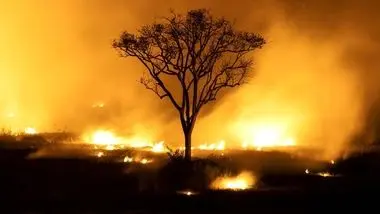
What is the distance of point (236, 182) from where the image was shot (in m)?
36.6

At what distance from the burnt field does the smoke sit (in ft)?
23.1

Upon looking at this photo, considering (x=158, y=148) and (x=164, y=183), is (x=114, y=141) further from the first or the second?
(x=164, y=183)

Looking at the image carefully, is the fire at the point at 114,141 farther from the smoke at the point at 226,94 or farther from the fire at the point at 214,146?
the fire at the point at 214,146

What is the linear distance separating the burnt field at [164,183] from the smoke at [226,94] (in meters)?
7.05

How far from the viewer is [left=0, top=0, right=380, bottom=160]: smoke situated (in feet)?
207

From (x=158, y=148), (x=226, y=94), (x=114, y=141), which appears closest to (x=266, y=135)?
(x=158, y=148)

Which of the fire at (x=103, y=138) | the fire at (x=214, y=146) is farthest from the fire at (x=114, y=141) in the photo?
the fire at (x=214, y=146)

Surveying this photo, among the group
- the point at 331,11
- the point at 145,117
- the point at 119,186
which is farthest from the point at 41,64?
the point at 119,186

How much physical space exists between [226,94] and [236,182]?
3576 centimetres

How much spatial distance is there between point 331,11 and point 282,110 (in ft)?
66.5

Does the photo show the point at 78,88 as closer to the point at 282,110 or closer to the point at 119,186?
the point at 282,110

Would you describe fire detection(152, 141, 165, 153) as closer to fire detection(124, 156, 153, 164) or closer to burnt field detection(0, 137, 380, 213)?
burnt field detection(0, 137, 380, 213)

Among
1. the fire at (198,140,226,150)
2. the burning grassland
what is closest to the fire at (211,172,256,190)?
the burning grassland

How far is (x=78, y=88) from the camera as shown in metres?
94.1
